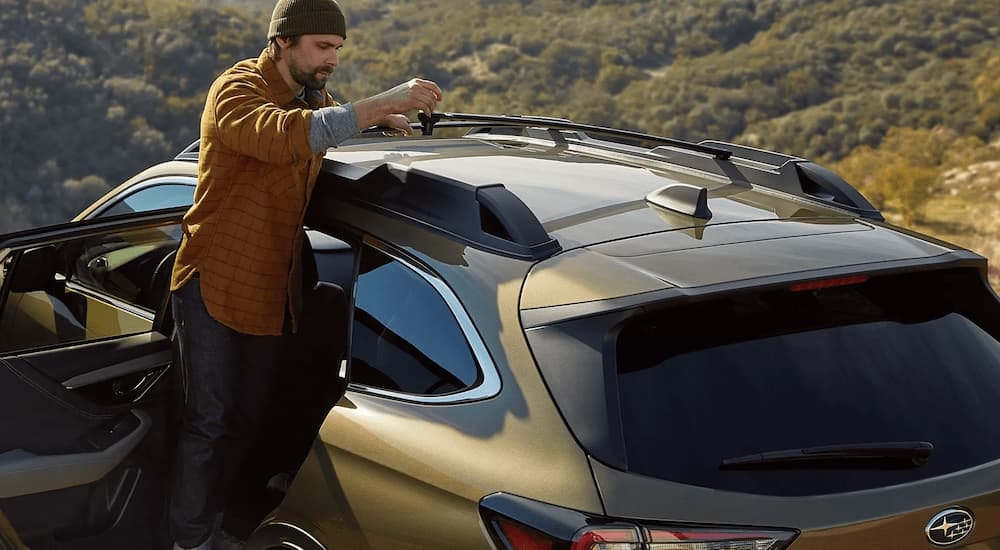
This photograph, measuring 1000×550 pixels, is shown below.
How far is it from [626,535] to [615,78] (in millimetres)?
32765

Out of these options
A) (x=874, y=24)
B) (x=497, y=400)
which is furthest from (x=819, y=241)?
(x=874, y=24)

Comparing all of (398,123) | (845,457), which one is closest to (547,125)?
(398,123)

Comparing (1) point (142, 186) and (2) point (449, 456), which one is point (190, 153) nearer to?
(1) point (142, 186)

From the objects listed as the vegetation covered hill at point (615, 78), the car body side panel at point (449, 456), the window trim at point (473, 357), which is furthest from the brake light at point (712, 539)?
the vegetation covered hill at point (615, 78)

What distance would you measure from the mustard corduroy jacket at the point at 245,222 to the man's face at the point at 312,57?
12 cm

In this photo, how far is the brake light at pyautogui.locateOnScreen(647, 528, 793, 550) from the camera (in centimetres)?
204

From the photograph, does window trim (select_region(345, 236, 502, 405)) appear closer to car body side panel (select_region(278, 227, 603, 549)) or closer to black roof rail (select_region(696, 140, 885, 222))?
car body side panel (select_region(278, 227, 603, 549))

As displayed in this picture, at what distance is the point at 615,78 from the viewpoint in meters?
34.0

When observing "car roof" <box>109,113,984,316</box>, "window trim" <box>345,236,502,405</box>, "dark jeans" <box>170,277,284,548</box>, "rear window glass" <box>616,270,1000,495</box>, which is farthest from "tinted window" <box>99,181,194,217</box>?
"rear window glass" <box>616,270,1000,495</box>

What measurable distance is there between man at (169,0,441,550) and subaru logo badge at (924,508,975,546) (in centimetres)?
159

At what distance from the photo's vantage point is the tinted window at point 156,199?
4.18 meters

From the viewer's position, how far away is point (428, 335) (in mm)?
2605

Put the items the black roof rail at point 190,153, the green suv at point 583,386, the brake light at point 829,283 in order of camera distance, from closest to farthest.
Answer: the green suv at point 583,386, the brake light at point 829,283, the black roof rail at point 190,153

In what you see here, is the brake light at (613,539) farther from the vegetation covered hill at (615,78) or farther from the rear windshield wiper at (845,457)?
the vegetation covered hill at (615,78)
